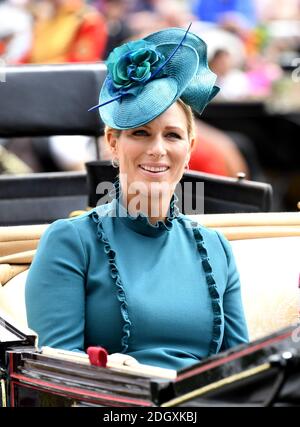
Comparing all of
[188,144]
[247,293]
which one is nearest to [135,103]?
[188,144]

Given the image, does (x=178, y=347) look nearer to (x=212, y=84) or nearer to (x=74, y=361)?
(x=74, y=361)

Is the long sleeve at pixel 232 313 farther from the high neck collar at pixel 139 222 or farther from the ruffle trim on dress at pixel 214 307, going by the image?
the high neck collar at pixel 139 222

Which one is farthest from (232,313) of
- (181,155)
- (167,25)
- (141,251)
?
(167,25)

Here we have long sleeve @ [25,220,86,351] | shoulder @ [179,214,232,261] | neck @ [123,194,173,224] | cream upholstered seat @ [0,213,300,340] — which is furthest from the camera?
cream upholstered seat @ [0,213,300,340]

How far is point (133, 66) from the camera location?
264 cm

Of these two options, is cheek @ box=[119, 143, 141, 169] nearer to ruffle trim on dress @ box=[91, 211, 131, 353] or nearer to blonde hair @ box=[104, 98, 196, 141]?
blonde hair @ box=[104, 98, 196, 141]

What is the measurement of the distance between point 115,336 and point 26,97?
6.50ft

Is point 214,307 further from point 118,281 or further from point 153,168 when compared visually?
point 153,168

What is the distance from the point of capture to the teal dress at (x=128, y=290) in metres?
2.59

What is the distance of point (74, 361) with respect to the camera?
2.41 metres

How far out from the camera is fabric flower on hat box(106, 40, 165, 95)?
2.63 metres

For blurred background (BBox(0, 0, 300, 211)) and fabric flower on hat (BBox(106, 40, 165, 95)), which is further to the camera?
blurred background (BBox(0, 0, 300, 211))

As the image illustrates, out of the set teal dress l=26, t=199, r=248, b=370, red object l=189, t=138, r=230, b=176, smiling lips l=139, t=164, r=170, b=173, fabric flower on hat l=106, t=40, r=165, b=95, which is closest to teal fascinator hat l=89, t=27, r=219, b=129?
fabric flower on hat l=106, t=40, r=165, b=95

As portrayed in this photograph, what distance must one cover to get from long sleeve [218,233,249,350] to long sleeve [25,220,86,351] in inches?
14.6
